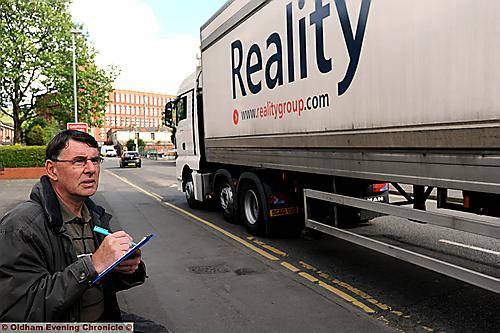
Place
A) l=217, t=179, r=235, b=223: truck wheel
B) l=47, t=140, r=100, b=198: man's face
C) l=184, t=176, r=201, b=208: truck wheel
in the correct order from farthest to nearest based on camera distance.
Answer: l=184, t=176, r=201, b=208: truck wheel, l=217, t=179, r=235, b=223: truck wheel, l=47, t=140, r=100, b=198: man's face

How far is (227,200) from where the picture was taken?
30.9ft

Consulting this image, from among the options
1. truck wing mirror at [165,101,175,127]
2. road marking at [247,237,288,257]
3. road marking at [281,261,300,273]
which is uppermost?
truck wing mirror at [165,101,175,127]

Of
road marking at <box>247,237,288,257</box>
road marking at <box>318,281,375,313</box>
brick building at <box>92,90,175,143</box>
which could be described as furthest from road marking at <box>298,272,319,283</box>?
brick building at <box>92,90,175,143</box>

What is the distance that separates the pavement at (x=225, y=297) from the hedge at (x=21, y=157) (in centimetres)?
2281

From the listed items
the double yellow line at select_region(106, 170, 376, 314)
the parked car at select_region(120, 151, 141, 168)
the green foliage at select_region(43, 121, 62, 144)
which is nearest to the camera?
the double yellow line at select_region(106, 170, 376, 314)

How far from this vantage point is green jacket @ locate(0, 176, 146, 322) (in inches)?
67.4

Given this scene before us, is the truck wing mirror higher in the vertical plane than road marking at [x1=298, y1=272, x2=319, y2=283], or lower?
higher

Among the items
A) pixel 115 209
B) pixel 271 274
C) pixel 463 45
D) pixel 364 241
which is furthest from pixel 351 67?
pixel 115 209

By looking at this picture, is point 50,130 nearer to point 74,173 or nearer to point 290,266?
point 290,266

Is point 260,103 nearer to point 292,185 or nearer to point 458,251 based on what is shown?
point 292,185

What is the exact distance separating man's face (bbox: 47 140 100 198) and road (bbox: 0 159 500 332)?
104 inches

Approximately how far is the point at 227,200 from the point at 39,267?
7.63 meters

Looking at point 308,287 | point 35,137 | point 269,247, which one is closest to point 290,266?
point 308,287

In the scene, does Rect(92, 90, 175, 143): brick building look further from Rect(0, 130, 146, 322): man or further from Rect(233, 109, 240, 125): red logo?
Rect(0, 130, 146, 322): man
